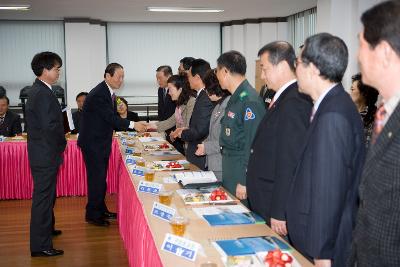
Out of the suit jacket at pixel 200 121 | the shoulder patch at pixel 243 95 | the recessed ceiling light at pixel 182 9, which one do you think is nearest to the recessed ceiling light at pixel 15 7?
the recessed ceiling light at pixel 182 9

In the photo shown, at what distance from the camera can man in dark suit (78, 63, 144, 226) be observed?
382 cm

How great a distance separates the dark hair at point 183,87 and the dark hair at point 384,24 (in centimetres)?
280

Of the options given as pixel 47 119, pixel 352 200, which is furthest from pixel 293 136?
pixel 47 119

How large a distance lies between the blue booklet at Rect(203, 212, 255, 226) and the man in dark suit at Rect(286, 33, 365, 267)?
0.35 m

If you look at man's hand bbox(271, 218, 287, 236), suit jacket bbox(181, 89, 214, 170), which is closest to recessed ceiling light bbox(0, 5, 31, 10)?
suit jacket bbox(181, 89, 214, 170)

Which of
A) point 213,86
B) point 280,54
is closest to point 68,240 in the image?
point 213,86

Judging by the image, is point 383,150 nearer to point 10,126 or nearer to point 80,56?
point 10,126

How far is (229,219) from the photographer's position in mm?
1902

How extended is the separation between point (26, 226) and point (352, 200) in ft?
10.9

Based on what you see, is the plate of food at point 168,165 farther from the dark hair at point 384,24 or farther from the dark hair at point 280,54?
the dark hair at point 384,24

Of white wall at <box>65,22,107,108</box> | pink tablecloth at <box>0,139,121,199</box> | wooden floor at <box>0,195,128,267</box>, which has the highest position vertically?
white wall at <box>65,22,107,108</box>

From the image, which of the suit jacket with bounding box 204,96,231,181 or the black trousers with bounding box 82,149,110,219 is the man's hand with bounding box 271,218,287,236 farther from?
the black trousers with bounding box 82,149,110,219

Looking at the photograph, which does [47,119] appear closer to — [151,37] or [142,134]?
[142,134]

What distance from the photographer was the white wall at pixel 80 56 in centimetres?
863
